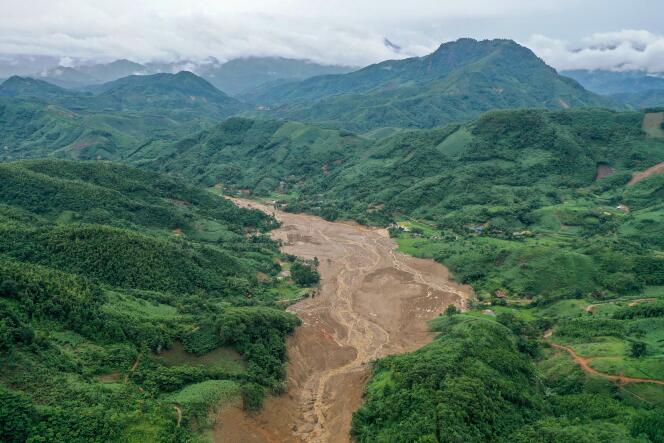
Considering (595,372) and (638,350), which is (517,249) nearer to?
(638,350)

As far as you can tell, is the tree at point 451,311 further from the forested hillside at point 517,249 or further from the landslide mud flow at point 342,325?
the forested hillside at point 517,249

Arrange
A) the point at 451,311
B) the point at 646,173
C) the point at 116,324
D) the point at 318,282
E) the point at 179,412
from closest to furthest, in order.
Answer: the point at 179,412, the point at 116,324, the point at 451,311, the point at 318,282, the point at 646,173

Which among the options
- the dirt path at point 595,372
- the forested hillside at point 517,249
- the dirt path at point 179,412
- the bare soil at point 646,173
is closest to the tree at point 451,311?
the forested hillside at point 517,249

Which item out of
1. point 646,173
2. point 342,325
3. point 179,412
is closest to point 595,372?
point 342,325

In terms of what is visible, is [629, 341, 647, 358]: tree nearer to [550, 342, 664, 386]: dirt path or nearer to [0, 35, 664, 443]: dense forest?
[0, 35, 664, 443]: dense forest

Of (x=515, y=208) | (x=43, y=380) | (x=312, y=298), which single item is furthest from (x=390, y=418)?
(x=515, y=208)

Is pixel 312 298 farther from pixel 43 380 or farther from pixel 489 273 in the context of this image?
pixel 43 380
